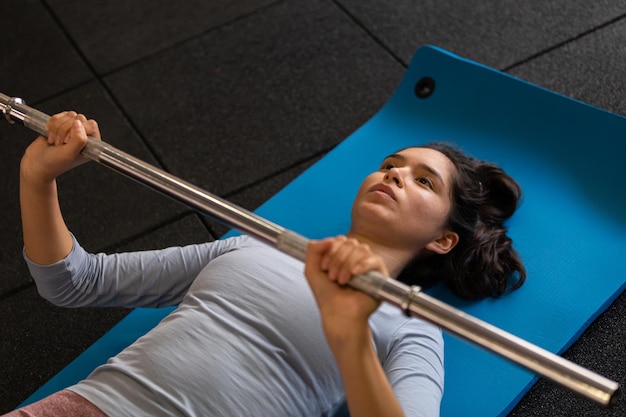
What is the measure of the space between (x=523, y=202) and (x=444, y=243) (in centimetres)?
38

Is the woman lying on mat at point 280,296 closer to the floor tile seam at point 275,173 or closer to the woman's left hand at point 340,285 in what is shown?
the woman's left hand at point 340,285

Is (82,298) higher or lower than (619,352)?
higher

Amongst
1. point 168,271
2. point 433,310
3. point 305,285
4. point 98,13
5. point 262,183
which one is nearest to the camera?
point 433,310

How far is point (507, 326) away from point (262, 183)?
93 cm

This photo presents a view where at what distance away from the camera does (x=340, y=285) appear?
1.10 m

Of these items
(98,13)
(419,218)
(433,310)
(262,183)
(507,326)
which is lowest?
(507,326)

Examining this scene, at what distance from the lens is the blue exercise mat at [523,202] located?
5.36ft

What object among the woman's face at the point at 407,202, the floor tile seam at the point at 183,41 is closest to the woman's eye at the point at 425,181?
the woman's face at the point at 407,202

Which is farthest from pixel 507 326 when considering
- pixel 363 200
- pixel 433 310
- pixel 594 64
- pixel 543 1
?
pixel 543 1

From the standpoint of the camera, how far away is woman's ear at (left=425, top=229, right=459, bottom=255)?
161 cm

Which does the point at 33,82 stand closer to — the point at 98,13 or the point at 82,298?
the point at 98,13

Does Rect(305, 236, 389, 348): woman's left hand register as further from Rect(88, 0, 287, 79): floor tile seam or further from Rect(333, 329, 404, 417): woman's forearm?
Rect(88, 0, 287, 79): floor tile seam

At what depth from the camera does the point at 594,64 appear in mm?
2365

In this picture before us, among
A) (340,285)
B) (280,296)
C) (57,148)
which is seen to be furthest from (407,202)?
(57,148)
